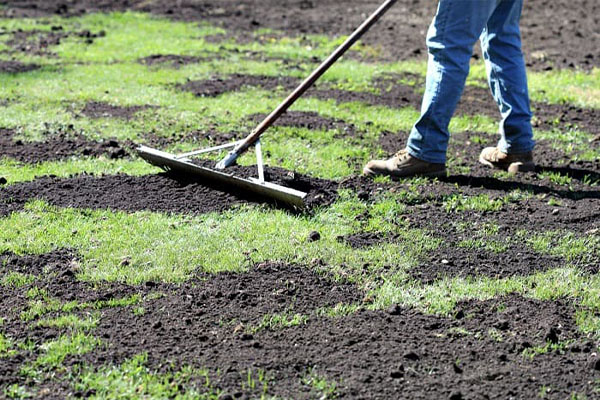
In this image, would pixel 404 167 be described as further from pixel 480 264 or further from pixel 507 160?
pixel 480 264

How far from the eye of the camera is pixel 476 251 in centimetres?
488

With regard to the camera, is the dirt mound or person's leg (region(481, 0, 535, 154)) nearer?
person's leg (region(481, 0, 535, 154))

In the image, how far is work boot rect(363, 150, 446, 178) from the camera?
5.97 metres

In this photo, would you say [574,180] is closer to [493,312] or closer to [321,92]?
[493,312]

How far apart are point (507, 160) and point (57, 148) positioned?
338 centimetres

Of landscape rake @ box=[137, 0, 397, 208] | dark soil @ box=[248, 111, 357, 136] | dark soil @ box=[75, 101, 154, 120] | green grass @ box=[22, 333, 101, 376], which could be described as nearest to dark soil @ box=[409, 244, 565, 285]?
landscape rake @ box=[137, 0, 397, 208]

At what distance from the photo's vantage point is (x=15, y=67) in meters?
9.33

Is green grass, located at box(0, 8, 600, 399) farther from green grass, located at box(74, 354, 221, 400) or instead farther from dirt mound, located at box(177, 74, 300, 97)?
dirt mound, located at box(177, 74, 300, 97)

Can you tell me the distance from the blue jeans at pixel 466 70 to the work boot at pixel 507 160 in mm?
44

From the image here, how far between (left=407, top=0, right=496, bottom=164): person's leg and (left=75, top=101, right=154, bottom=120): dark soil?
2825 mm

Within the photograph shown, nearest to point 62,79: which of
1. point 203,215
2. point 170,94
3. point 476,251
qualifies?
point 170,94

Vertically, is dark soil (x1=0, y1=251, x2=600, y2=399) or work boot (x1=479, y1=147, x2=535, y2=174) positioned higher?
dark soil (x1=0, y1=251, x2=600, y2=399)

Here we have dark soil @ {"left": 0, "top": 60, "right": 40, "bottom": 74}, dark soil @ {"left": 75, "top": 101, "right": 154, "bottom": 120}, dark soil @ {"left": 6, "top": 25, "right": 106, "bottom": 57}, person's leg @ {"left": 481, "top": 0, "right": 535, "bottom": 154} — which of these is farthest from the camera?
dark soil @ {"left": 6, "top": 25, "right": 106, "bottom": 57}

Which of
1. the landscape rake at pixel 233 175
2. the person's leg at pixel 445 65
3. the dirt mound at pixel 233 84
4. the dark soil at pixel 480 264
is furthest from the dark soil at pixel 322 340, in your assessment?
the dirt mound at pixel 233 84
